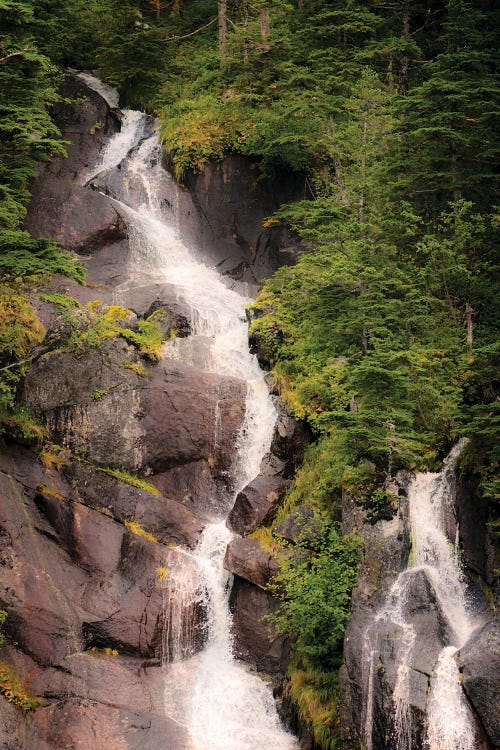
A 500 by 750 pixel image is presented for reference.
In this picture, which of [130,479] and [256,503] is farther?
[130,479]

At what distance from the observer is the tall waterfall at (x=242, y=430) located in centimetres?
1184

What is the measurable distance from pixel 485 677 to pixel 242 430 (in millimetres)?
8104

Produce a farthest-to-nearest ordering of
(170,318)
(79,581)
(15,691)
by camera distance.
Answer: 1. (170,318)
2. (79,581)
3. (15,691)

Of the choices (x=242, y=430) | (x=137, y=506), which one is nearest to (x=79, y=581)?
Result: (x=137, y=506)

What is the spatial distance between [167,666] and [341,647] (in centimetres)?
381

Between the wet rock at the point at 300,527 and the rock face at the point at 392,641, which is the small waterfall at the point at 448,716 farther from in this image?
the wet rock at the point at 300,527

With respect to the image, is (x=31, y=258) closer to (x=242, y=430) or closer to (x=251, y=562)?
(x=242, y=430)

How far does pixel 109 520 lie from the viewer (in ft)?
46.4

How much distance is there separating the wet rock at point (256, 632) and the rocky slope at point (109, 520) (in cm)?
3

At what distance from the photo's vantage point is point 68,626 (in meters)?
12.5

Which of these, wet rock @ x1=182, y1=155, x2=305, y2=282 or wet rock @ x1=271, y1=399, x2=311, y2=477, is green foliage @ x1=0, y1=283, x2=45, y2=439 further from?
wet rock @ x1=182, y1=155, x2=305, y2=282

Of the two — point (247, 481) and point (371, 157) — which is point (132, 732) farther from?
point (371, 157)

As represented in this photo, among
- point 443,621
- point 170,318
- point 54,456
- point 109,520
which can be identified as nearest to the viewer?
point 443,621

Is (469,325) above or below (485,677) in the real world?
above
